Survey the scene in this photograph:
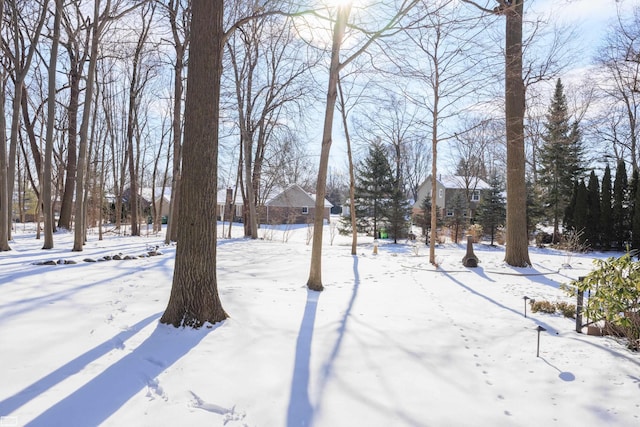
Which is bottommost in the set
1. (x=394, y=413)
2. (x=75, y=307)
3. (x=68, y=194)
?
(x=394, y=413)

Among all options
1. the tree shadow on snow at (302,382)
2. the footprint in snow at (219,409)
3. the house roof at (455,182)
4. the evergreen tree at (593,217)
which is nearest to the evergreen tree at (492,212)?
the evergreen tree at (593,217)

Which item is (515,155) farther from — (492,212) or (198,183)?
(492,212)

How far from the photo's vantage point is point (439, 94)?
10195 millimetres

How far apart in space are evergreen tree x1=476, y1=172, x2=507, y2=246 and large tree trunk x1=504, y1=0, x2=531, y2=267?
1234 centimetres

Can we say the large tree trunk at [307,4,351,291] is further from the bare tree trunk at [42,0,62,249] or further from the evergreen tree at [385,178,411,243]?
the evergreen tree at [385,178,411,243]

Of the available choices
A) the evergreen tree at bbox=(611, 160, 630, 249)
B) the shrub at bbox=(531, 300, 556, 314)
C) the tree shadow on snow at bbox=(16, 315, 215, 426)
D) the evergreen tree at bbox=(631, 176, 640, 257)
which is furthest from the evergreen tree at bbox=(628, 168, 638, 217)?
the tree shadow on snow at bbox=(16, 315, 215, 426)

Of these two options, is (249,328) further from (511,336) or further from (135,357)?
(511,336)

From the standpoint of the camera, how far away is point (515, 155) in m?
9.21

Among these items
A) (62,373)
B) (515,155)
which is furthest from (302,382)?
(515,155)

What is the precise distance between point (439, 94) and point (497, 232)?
536 inches

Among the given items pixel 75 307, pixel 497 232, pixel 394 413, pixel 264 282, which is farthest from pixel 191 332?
pixel 497 232

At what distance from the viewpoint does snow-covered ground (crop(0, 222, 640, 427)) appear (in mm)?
2453

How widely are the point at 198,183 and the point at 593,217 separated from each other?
17.8 metres

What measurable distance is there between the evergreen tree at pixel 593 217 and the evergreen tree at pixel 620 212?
1.83 feet
